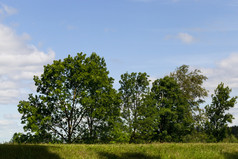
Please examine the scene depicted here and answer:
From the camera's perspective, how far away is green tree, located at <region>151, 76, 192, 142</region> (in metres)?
44.4

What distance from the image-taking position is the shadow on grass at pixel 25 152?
1451 cm

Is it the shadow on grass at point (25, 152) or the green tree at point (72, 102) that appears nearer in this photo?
the shadow on grass at point (25, 152)

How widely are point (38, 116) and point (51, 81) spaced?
14.4ft

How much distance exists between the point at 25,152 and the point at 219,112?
4117 centimetres

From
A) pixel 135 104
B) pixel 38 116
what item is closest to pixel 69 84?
pixel 38 116

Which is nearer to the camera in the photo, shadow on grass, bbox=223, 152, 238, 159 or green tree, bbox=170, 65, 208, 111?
shadow on grass, bbox=223, 152, 238, 159

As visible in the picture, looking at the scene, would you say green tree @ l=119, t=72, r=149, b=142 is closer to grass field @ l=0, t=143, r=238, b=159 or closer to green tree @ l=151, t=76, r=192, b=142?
green tree @ l=151, t=76, r=192, b=142

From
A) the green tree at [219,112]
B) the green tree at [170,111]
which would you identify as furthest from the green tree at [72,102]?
the green tree at [219,112]

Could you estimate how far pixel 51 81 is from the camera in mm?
33219

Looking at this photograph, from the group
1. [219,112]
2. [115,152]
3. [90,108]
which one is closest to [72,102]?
[90,108]

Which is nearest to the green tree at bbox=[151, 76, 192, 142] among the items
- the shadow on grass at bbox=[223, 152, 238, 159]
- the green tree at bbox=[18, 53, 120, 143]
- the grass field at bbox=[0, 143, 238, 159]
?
the green tree at bbox=[18, 53, 120, 143]

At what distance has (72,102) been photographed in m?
33.8

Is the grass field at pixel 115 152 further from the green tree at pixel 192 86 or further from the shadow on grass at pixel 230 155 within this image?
the green tree at pixel 192 86

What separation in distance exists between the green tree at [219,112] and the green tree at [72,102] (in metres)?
21.8
